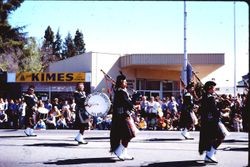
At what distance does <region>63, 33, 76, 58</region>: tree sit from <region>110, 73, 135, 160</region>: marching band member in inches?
2995

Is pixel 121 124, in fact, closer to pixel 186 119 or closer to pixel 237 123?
pixel 186 119

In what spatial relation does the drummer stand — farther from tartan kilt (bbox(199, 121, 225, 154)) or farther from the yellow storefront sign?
the yellow storefront sign

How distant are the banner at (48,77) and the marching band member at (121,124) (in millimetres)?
19364

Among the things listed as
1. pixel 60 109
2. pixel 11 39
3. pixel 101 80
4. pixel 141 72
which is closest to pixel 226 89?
pixel 141 72

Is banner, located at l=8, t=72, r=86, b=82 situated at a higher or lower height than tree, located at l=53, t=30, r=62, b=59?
lower

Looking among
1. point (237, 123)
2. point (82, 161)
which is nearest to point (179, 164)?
point (82, 161)

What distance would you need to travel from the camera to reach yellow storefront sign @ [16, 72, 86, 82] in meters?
28.5

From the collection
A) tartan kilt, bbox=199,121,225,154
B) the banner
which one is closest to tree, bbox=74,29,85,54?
the banner

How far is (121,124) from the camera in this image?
355 inches

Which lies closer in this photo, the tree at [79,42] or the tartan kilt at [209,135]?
the tartan kilt at [209,135]

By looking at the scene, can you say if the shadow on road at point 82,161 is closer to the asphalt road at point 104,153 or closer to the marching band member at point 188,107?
the asphalt road at point 104,153

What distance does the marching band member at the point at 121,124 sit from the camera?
8.91 meters

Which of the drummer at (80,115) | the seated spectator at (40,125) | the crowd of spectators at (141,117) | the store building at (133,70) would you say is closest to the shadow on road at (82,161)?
the drummer at (80,115)

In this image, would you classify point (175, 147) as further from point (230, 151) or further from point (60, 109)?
point (60, 109)
